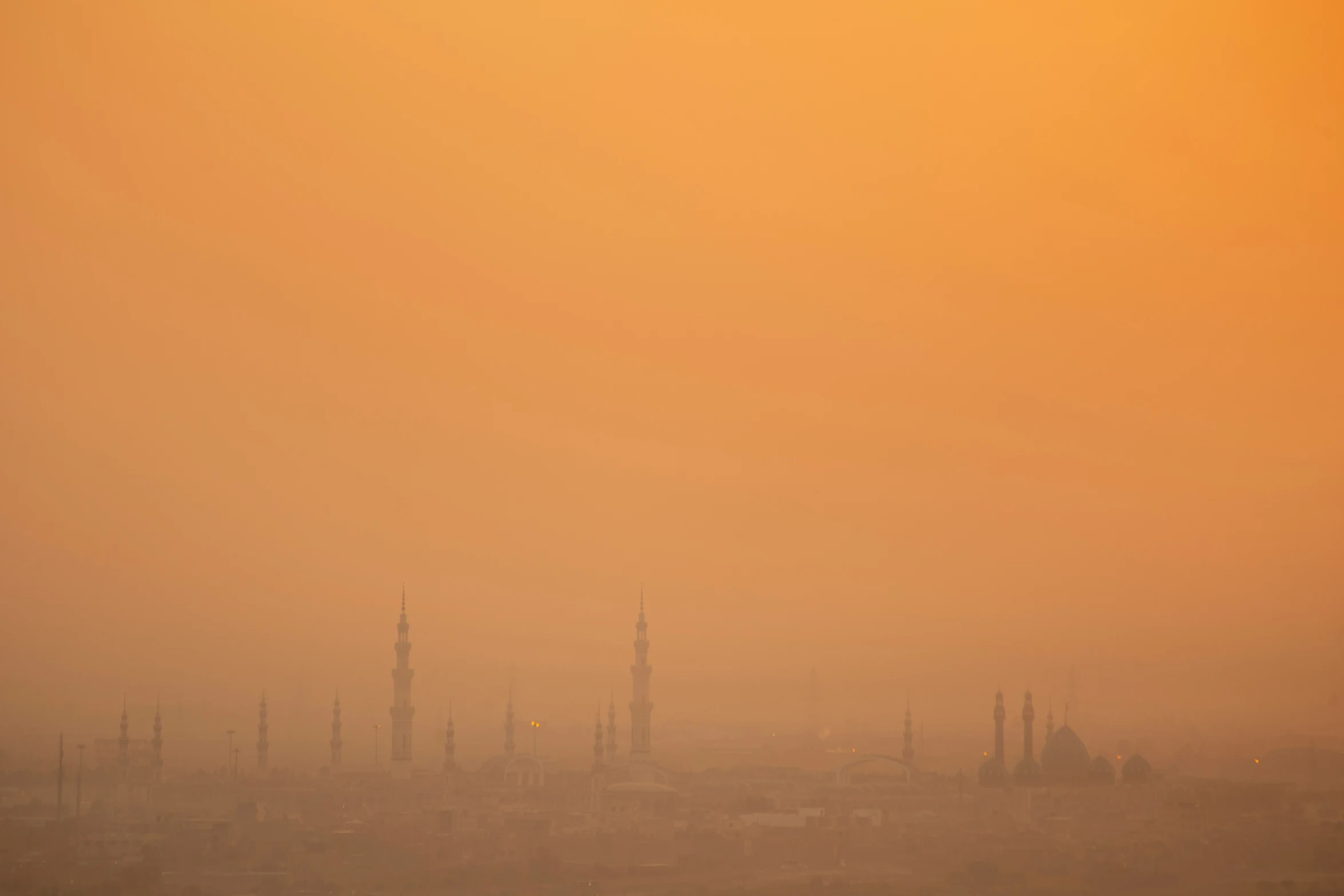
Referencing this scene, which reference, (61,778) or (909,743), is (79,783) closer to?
(61,778)

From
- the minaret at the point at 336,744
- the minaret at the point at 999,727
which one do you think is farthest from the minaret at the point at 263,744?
the minaret at the point at 999,727

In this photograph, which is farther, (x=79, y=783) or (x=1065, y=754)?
(x=1065, y=754)

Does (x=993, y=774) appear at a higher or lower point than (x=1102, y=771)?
lower

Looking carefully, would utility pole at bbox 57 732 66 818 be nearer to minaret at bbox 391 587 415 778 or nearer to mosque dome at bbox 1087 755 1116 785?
minaret at bbox 391 587 415 778

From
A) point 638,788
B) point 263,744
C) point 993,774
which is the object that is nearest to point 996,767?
point 993,774

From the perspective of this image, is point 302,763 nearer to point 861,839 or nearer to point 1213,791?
point 861,839

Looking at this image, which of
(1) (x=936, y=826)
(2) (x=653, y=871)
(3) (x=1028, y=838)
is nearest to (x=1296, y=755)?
(3) (x=1028, y=838)

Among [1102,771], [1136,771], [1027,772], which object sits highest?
[1136,771]
